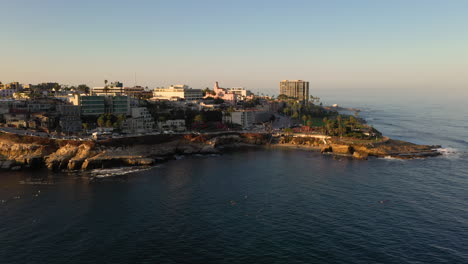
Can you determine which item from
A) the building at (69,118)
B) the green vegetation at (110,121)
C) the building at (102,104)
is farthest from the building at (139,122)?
the building at (69,118)

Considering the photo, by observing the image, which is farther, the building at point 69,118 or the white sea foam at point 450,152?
the building at point 69,118

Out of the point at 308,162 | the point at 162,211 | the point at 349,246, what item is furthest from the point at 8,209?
the point at 308,162

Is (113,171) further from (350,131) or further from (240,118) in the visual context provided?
(350,131)

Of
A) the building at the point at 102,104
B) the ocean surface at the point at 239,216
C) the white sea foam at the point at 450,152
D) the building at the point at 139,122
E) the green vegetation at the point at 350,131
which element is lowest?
the ocean surface at the point at 239,216

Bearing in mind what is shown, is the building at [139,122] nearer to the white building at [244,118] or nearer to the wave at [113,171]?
the wave at [113,171]

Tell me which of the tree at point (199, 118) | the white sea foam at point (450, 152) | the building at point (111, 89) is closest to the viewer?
the white sea foam at point (450, 152)

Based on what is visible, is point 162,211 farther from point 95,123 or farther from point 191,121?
point 191,121

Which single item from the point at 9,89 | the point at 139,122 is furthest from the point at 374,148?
the point at 9,89
